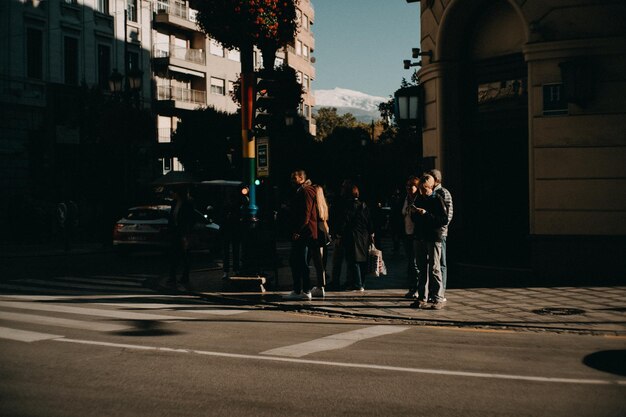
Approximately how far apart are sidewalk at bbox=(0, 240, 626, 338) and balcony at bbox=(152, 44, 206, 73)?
34770 millimetres

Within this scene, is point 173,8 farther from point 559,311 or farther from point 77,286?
point 559,311

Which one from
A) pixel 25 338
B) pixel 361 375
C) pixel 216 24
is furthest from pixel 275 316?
pixel 216 24

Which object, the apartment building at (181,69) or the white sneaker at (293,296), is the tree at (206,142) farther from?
the white sneaker at (293,296)

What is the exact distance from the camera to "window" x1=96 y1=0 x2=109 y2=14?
37.8 m

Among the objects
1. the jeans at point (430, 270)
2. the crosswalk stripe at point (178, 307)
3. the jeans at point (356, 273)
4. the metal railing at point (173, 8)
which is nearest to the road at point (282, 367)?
the crosswalk stripe at point (178, 307)

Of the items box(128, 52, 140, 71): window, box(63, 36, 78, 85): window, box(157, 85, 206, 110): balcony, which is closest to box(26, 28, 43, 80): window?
box(63, 36, 78, 85): window

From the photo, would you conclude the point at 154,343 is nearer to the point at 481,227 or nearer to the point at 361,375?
the point at 361,375

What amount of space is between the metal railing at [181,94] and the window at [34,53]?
43.2ft

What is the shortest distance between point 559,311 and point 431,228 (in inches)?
74.4

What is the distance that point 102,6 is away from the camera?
38.2 metres

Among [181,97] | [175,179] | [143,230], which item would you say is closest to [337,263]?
[143,230]

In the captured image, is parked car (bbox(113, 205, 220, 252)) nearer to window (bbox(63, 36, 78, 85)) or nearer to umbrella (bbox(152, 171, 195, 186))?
umbrella (bbox(152, 171, 195, 186))

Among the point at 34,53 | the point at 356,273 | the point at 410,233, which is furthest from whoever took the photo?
the point at 34,53

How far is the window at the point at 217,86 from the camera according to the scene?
53.3 m
